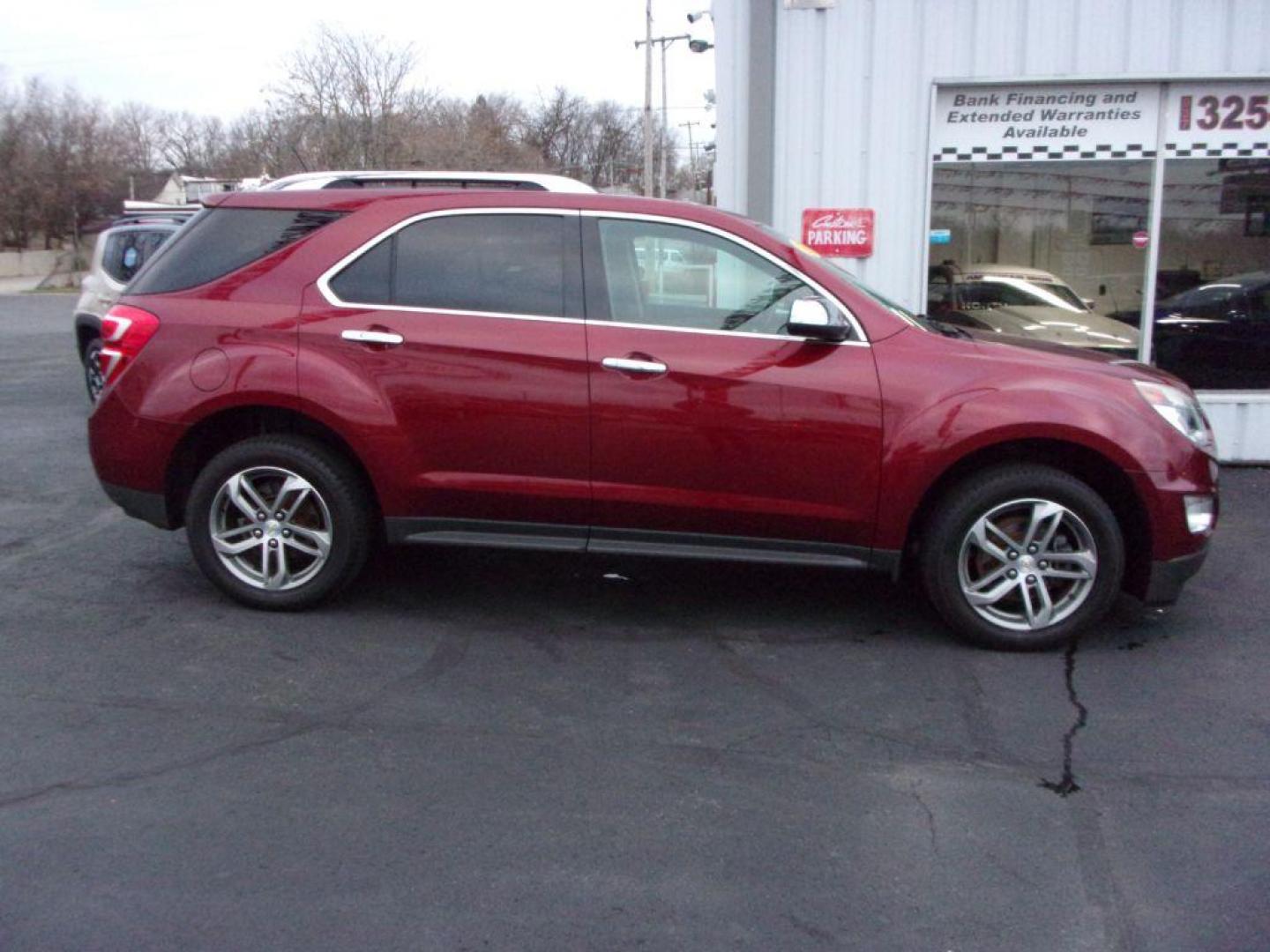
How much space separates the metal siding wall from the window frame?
12.8 feet

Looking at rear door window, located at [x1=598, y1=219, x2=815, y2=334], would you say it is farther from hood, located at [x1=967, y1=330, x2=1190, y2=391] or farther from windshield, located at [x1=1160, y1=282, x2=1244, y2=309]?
windshield, located at [x1=1160, y1=282, x2=1244, y2=309]

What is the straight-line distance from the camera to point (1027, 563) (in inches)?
206

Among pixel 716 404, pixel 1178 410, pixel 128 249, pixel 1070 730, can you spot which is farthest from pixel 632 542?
pixel 128 249

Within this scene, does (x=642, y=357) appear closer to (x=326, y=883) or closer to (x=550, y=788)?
(x=550, y=788)

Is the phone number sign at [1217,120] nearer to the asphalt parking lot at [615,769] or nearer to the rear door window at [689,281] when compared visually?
the asphalt parking lot at [615,769]

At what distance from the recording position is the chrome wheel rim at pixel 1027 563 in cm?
517

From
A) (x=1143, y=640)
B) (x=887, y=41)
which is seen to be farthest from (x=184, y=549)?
(x=887, y=41)

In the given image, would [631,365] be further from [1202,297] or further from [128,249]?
[128,249]

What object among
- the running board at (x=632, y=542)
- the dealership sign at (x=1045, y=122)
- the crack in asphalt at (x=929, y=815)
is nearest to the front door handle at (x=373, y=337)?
the running board at (x=632, y=542)

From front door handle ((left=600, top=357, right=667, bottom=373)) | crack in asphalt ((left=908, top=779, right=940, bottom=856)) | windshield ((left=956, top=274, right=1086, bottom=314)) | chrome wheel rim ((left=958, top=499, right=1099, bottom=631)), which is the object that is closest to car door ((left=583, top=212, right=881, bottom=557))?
front door handle ((left=600, top=357, right=667, bottom=373))

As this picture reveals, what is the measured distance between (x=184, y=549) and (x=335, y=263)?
2.17 metres

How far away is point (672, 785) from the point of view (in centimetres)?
→ 405

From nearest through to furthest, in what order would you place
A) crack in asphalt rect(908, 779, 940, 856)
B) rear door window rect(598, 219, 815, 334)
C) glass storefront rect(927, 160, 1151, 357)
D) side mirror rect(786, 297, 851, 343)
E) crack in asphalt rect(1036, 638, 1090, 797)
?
crack in asphalt rect(908, 779, 940, 856), crack in asphalt rect(1036, 638, 1090, 797), side mirror rect(786, 297, 851, 343), rear door window rect(598, 219, 815, 334), glass storefront rect(927, 160, 1151, 357)

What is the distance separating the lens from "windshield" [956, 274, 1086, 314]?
924 centimetres
